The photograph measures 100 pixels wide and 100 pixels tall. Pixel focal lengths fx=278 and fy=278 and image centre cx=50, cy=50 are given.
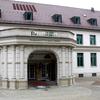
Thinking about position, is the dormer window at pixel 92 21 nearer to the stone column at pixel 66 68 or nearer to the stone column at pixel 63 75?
the stone column at pixel 66 68

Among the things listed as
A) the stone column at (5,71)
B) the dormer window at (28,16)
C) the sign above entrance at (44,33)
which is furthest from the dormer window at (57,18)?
the stone column at (5,71)

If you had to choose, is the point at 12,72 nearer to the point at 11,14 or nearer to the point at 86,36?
the point at 11,14

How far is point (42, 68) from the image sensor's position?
3447cm

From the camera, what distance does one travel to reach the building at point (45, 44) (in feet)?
90.4

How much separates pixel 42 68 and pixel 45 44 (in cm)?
696

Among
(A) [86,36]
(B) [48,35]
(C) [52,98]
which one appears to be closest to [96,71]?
(A) [86,36]

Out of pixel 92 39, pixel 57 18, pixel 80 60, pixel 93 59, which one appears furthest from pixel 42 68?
pixel 92 39

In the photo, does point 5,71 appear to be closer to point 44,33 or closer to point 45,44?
point 45,44

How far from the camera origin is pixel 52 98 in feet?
70.7

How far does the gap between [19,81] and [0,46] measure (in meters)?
4.37

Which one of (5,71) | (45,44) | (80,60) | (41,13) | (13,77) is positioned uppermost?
(41,13)

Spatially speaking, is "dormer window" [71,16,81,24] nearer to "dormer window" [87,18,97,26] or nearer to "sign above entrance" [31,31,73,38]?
Answer: "dormer window" [87,18,97,26]

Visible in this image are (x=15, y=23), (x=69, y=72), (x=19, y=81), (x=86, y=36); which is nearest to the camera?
(x=19, y=81)

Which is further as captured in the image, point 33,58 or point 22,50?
point 33,58
